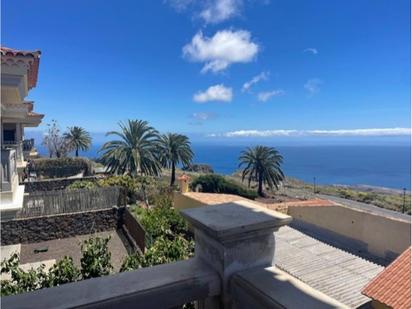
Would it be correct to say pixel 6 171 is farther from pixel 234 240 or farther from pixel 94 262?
pixel 234 240

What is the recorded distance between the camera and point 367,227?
15.8m

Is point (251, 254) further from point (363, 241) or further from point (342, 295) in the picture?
point (363, 241)

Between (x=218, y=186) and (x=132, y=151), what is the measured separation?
536 inches

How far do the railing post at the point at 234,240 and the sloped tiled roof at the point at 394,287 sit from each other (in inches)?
230

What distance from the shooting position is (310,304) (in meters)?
1.27

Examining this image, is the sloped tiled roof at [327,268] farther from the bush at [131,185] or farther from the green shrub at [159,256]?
the bush at [131,185]

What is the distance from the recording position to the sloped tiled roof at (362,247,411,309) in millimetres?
6203

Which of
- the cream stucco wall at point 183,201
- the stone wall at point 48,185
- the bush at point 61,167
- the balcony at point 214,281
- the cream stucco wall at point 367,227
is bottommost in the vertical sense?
the cream stucco wall at point 367,227

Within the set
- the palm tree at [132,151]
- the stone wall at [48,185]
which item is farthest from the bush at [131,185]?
the stone wall at [48,185]

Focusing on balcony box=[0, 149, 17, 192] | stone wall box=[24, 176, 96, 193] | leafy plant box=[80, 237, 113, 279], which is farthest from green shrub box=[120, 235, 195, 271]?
stone wall box=[24, 176, 96, 193]

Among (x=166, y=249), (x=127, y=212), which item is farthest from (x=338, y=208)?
(x=166, y=249)

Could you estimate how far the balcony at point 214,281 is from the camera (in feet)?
4.47

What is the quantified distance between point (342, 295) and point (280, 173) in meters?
26.8

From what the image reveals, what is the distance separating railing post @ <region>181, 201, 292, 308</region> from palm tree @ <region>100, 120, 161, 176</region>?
77.1 ft
